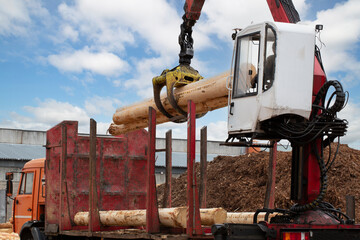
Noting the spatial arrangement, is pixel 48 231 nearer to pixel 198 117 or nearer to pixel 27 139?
pixel 198 117

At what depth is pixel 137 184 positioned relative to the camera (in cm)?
973

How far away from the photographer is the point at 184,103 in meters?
7.68

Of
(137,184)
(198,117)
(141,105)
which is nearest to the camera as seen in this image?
(198,117)

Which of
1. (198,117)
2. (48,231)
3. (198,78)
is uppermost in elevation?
(198,78)

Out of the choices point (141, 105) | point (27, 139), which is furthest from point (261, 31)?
point (27, 139)

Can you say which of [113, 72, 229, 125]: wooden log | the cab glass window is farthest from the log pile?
the cab glass window

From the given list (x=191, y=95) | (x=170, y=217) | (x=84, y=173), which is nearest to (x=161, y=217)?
(x=170, y=217)

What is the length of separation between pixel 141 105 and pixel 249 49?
10.8 feet

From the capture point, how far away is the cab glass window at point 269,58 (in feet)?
18.9

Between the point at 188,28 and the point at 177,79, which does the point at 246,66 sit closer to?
the point at 177,79

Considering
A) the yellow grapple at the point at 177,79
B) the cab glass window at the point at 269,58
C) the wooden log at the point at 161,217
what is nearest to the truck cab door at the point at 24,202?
the wooden log at the point at 161,217

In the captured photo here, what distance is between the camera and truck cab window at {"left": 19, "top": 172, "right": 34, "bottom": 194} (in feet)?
Result: 35.7

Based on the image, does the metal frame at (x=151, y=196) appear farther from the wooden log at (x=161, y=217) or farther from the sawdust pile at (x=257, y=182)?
the sawdust pile at (x=257, y=182)

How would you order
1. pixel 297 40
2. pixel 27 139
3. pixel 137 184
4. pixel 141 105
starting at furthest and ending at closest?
pixel 27 139
pixel 137 184
pixel 141 105
pixel 297 40
